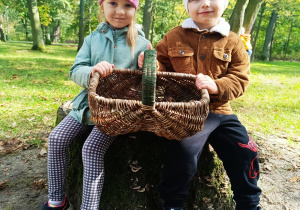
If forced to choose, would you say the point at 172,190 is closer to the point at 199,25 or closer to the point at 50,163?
the point at 50,163

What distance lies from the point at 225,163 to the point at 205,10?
114 cm

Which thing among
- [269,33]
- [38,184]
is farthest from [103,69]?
[269,33]

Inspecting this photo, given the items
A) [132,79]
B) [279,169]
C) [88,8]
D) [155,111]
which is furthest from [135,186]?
[88,8]

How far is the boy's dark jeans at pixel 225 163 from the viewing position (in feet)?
5.77

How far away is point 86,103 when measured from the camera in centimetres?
205

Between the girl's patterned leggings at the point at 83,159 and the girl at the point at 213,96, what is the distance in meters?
0.45

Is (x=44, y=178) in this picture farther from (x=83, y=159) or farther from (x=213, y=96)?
(x=213, y=96)

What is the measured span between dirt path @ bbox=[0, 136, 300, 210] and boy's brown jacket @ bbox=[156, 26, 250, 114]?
1207 mm

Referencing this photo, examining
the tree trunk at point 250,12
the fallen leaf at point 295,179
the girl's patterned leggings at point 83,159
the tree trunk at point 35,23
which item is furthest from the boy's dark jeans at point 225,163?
the tree trunk at point 35,23

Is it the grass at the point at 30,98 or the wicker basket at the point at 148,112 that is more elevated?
the wicker basket at the point at 148,112

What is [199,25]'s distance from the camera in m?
2.18

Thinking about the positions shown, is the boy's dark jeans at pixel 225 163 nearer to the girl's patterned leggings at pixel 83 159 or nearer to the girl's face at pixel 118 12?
the girl's patterned leggings at pixel 83 159

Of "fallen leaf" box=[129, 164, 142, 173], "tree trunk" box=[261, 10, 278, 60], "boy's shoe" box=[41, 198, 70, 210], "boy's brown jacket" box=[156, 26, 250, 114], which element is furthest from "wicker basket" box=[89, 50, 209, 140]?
"tree trunk" box=[261, 10, 278, 60]

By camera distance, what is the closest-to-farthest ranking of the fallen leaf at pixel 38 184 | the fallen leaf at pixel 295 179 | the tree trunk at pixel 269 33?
the fallen leaf at pixel 38 184 < the fallen leaf at pixel 295 179 < the tree trunk at pixel 269 33
